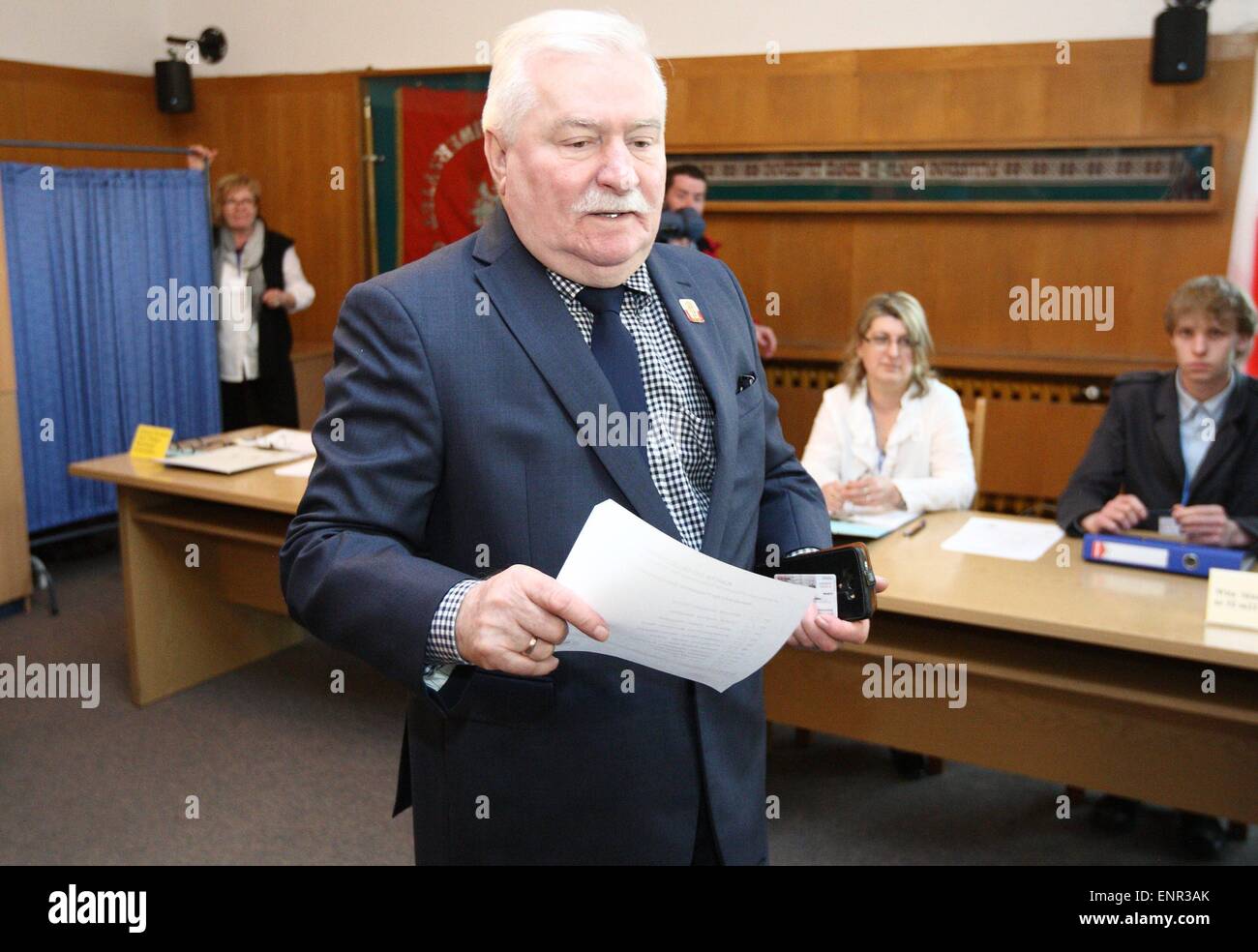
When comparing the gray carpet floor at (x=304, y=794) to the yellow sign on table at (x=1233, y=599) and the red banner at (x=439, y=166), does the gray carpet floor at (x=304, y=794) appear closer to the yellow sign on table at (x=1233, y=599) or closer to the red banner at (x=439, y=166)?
the yellow sign on table at (x=1233, y=599)

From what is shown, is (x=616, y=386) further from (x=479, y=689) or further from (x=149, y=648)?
(x=149, y=648)

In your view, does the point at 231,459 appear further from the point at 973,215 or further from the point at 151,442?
the point at 973,215

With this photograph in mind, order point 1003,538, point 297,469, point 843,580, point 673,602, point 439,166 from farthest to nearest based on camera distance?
point 439,166 → point 297,469 → point 1003,538 → point 843,580 → point 673,602

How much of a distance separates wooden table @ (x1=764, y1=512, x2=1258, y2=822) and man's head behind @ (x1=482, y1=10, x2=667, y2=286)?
57.7 inches

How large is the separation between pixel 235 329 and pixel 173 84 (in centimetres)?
254

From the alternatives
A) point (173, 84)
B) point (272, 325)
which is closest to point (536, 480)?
point (272, 325)

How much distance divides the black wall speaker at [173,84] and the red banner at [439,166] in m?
1.54

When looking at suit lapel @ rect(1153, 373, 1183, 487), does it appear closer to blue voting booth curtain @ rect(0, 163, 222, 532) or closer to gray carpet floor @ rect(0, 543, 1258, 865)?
gray carpet floor @ rect(0, 543, 1258, 865)

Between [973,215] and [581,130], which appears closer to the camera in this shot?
[581,130]

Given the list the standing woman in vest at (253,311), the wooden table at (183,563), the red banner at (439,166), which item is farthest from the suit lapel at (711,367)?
the red banner at (439,166)

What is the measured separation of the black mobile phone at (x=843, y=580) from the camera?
136cm

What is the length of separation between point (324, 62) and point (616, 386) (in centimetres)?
660

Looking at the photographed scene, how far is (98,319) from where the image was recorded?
519 cm
